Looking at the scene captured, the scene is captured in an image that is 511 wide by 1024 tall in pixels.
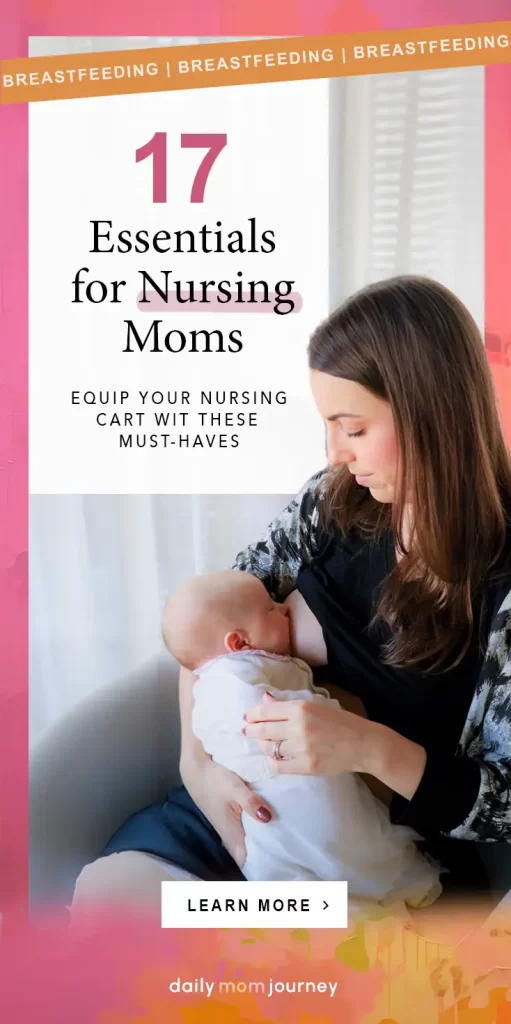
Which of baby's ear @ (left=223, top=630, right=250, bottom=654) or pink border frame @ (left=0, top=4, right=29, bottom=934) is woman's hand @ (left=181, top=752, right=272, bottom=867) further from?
pink border frame @ (left=0, top=4, right=29, bottom=934)

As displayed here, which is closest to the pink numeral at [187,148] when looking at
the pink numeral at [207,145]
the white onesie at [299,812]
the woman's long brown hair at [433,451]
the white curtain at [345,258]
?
the pink numeral at [207,145]

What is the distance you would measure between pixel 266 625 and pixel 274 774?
238 mm

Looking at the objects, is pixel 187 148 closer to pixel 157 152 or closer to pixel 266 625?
pixel 157 152

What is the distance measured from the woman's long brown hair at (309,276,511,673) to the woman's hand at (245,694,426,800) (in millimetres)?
140

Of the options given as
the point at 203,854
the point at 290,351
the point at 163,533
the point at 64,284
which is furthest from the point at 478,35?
the point at 203,854

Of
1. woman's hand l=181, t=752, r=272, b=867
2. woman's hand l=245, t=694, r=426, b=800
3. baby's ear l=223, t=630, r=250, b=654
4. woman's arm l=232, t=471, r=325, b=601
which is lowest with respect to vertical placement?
woman's hand l=181, t=752, r=272, b=867

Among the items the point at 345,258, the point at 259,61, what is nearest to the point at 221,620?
the point at 345,258

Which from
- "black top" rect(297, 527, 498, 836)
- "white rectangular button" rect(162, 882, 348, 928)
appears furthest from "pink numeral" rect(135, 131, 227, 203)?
Answer: "white rectangular button" rect(162, 882, 348, 928)

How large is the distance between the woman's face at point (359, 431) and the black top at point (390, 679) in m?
0.11

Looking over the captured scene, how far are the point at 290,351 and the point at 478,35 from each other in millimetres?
629

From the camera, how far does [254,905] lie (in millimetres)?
1453

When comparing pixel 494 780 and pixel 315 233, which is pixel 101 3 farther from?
pixel 494 780

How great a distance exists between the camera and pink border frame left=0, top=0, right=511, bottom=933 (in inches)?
58.3

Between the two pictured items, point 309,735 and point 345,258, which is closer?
point 309,735
